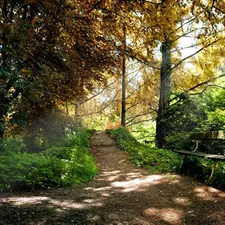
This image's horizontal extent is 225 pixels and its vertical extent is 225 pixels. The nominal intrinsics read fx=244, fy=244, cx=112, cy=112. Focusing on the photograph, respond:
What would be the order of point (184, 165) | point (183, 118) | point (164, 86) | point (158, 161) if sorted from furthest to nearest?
point (164, 86), point (183, 118), point (158, 161), point (184, 165)

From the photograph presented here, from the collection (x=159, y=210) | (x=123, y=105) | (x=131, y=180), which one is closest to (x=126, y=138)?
(x=123, y=105)

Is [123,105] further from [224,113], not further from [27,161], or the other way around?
Answer: [27,161]

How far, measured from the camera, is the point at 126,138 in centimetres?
1498

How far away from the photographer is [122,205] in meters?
3.95

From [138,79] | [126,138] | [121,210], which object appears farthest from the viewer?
[138,79]

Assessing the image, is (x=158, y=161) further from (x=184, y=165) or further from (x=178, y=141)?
(x=178, y=141)

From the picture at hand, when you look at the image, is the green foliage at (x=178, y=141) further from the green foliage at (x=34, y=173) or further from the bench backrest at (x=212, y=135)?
the green foliage at (x=34, y=173)

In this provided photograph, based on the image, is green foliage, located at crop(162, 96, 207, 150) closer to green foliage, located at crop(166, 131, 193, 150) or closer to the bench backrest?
green foliage, located at crop(166, 131, 193, 150)

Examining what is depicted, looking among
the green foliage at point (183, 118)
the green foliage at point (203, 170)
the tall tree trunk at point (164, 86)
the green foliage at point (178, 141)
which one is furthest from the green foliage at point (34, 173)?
the tall tree trunk at point (164, 86)

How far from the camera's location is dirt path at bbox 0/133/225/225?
319 centimetres

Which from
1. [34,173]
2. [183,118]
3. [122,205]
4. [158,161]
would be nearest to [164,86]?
[183,118]

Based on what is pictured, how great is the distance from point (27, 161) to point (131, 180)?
8.27 ft

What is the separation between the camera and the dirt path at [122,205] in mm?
3188

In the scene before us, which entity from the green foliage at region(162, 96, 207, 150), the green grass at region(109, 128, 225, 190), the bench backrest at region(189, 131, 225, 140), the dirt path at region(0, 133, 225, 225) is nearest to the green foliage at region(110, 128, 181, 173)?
the green grass at region(109, 128, 225, 190)
